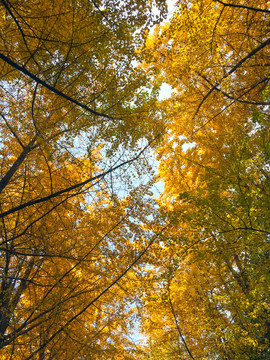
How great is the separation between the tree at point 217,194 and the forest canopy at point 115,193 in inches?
1.6

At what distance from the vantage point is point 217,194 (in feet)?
10.5

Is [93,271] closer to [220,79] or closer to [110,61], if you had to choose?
[110,61]

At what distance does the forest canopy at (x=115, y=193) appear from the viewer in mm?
2977

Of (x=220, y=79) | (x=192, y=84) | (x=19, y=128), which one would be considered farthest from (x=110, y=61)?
(x=192, y=84)

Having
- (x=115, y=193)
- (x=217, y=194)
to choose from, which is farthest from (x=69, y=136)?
(x=217, y=194)

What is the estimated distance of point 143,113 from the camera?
3607mm

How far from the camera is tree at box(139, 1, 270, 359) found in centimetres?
305

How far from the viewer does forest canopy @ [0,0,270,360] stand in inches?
117

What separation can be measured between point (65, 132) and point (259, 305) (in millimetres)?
4177

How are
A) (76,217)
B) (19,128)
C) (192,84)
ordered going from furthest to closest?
(192,84), (76,217), (19,128)

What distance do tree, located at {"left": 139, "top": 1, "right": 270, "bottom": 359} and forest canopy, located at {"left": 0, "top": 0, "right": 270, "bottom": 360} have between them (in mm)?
40

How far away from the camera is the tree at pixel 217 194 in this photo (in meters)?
3.05

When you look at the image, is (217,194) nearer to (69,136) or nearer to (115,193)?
(115,193)

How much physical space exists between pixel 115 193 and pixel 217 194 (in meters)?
1.52
